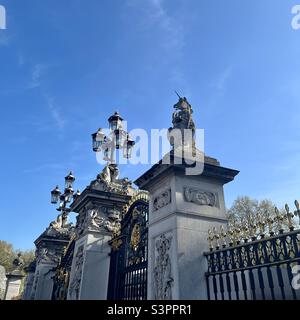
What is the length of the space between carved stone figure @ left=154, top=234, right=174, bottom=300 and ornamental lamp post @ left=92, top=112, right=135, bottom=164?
15.5 feet

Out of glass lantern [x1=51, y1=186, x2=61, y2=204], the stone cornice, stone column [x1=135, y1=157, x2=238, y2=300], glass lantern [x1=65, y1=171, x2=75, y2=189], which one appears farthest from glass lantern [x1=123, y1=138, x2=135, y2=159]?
glass lantern [x1=51, y1=186, x2=61, y2=204]

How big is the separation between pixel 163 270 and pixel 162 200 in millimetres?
1251

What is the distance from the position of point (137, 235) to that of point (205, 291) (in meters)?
2.64

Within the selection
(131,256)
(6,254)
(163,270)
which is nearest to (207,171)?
(163,270)

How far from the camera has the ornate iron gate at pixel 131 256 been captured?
6.54 metres

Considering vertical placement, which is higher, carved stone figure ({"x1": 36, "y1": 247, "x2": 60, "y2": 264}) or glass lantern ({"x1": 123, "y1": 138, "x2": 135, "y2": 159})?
glass lantern ({"x1": 123, "y1": 138, "x2": 135, "y2": 159})

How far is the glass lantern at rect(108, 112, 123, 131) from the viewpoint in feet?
31.0

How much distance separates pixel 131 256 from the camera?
716cm

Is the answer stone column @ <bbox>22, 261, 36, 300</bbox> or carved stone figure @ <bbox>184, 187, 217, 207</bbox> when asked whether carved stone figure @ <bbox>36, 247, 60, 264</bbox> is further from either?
carved stone figure @ <bbox>184, 187, 217, 207</bbox>

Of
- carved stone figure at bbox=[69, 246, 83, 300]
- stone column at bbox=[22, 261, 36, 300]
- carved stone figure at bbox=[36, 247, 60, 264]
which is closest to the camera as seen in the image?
carved stone figure at bbox=[69, 246, 83, 300]

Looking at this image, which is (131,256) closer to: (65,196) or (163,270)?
(163,270)

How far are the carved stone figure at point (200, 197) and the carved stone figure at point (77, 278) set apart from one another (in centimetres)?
460

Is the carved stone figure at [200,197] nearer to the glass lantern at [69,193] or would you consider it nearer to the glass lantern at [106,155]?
the glass lantern at [106,155]

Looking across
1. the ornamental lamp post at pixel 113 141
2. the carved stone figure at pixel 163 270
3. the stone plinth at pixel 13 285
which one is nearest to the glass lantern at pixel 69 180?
the ornamental lamp post at pixel 113 141
